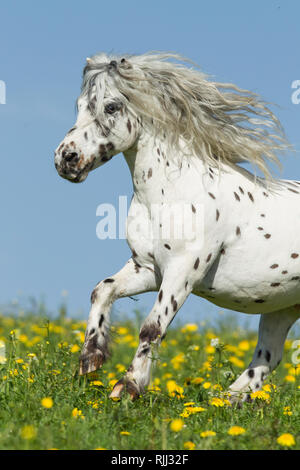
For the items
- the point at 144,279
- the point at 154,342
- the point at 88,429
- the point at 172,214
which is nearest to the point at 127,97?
the point at 172,214

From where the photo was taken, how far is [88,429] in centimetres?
407

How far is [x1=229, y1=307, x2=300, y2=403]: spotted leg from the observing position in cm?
639

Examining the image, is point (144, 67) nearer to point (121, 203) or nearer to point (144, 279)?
point (121, 203)

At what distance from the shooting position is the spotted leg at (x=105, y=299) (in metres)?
5.40

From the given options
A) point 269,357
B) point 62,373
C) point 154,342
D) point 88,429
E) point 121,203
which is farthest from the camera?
point 269,357

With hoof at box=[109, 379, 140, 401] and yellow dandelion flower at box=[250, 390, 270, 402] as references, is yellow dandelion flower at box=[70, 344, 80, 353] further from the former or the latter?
yellow dandelion flower at box=[250, 390, 270, 402]

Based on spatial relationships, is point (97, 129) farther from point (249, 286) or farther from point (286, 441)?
point (286, 441)

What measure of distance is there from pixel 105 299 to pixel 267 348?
1.78m

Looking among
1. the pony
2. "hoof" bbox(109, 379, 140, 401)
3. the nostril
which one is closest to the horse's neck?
the pony

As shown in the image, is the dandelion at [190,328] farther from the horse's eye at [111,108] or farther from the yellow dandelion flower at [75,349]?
the horse's eye at [111,108]

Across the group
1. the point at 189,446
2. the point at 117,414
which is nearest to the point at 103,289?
the point at 117,414

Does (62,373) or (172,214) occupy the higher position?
(172,214)

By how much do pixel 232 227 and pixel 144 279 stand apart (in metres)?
0.79

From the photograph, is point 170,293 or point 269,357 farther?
point 269,357
